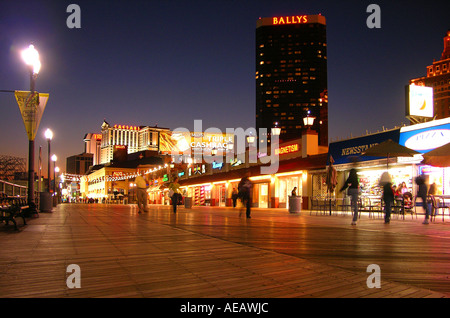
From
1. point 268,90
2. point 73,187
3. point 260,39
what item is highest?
point 260,39

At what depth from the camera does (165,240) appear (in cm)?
709

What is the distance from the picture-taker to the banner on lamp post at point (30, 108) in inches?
506

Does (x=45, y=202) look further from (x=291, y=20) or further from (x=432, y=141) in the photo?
(x=291, y=20)

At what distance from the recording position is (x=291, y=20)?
156 m

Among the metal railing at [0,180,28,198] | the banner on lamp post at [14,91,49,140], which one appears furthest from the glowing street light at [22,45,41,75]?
the metal railing at [0,180,28,198]

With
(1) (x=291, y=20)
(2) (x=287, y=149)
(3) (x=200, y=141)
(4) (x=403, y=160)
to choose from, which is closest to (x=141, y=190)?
(4) (x=403, y=160)

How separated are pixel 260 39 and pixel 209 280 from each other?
164 meters

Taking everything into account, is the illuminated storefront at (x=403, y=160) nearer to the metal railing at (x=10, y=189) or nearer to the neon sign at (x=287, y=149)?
the neon sign at (x=287, y=149)

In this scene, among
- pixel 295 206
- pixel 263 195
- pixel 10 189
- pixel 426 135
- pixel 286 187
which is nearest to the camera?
pixel 10 189

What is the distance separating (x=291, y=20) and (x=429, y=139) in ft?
487

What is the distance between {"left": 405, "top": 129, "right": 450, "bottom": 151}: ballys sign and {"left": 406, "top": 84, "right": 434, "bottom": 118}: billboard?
161 centimetres

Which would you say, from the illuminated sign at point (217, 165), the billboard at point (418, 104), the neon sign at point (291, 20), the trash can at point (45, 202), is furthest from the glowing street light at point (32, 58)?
the neon sign at point (291, 20)
